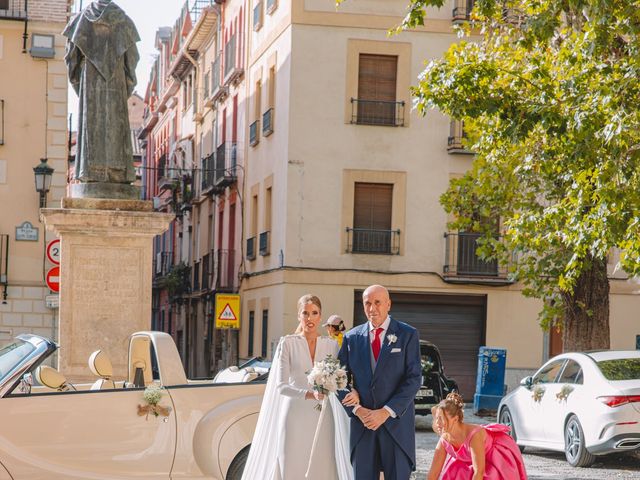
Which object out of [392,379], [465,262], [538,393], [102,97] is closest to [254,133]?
[465,262]

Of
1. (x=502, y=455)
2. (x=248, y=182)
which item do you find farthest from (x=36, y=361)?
(x=248, y=182)

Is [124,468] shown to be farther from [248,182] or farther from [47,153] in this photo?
[248,182]

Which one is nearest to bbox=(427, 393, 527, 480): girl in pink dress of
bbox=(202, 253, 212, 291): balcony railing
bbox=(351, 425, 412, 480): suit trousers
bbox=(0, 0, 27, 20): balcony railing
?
bbox=(351, 425, 412, 480): suit trousers

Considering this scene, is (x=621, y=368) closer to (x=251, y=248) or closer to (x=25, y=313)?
(x=25, y=313)

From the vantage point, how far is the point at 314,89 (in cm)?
3222

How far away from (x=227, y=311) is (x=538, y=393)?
13.5m

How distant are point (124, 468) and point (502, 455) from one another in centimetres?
341

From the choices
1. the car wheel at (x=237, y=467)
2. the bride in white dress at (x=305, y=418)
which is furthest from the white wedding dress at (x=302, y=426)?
the car wheel at (x=237, y=467)

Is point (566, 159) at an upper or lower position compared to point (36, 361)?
upper

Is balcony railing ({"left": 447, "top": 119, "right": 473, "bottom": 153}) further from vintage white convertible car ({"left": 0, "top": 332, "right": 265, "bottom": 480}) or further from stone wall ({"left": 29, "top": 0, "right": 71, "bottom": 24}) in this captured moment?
vintage white convertible car ({"left": 0, "top": 332, "right": 265, "bottom": 480})

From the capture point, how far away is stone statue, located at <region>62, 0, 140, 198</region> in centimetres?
1578

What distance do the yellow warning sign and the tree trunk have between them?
10.1 meters

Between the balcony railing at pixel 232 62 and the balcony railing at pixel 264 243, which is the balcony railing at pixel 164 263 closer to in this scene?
the balcony railing at pixel 232 62

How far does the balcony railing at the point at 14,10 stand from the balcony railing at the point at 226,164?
329 inches
